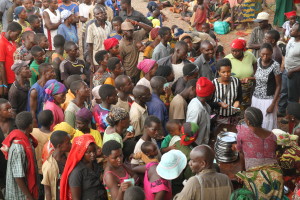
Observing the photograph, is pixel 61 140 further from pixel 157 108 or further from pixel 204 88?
pixel 204 88

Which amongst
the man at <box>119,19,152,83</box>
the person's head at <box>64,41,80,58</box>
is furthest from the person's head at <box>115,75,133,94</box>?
the man at <box>119,19,152,83</box>

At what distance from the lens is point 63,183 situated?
424 centimetres

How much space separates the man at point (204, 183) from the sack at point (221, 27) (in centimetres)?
990

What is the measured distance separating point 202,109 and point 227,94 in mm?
692

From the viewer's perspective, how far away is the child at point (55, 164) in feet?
14.7

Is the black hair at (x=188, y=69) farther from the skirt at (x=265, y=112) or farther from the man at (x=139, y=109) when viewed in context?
the skirt at (x=265, y=112)

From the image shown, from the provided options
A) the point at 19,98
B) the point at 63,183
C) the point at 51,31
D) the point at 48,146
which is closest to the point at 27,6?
the point at 51,31

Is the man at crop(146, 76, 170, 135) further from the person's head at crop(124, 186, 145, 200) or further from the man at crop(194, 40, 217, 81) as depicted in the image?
the person's head at crop(124, 186, 145, 200)

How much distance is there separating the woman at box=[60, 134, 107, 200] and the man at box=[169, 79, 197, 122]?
173cm

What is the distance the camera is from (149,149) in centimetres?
460

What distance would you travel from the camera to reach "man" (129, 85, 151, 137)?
545 centimetres

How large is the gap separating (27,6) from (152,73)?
4414 mm

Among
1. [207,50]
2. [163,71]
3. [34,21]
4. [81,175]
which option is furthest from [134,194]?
[34,21]

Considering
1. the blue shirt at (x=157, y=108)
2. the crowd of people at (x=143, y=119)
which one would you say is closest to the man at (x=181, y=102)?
the crowd of people at (x=143, y=119)
